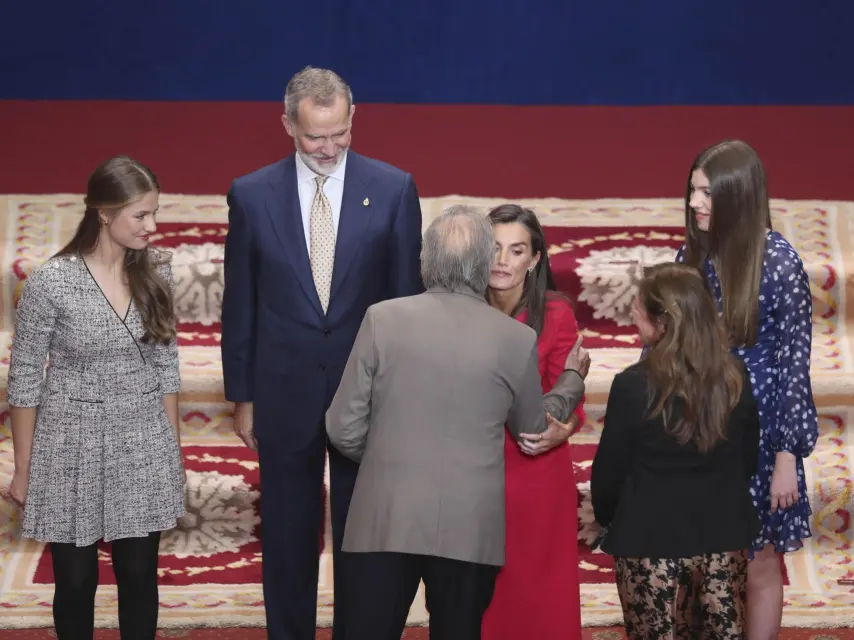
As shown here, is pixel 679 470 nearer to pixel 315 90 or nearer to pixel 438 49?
pixel 315 90

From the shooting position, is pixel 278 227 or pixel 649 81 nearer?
A: pixel 278 227

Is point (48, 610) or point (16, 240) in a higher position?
point (16, 240)

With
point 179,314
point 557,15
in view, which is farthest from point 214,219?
point 557,15

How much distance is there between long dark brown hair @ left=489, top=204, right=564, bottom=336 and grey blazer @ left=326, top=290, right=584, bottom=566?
0.42 metres

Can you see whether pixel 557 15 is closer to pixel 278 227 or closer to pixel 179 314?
pixel 179 314

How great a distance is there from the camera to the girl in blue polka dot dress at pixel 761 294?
3178 mm

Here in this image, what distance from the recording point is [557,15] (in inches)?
253

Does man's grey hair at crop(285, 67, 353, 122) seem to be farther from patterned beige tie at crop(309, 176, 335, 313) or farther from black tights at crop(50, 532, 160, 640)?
black tights at crop(50, 532, 160, 640)

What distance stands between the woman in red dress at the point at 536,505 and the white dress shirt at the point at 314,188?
15.8 inches

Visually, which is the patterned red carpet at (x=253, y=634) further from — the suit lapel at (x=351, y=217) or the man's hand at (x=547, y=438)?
the suit lapel at (x=351, y=217)

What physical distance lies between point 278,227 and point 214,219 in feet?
6.41

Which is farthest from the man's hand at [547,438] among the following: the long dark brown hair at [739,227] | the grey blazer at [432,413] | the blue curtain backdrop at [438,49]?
the blue curtain backdrop at [438,49]

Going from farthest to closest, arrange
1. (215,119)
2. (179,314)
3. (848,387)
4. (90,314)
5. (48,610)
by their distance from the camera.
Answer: (215,119), (179,314), (848,387), (48,610), (90,314)

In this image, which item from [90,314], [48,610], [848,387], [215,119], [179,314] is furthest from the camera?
[215,119]
